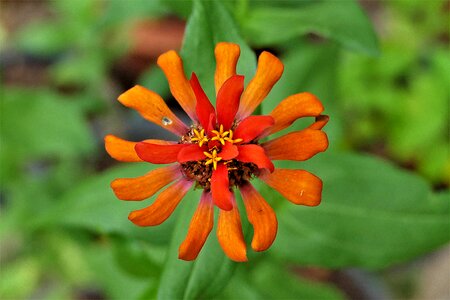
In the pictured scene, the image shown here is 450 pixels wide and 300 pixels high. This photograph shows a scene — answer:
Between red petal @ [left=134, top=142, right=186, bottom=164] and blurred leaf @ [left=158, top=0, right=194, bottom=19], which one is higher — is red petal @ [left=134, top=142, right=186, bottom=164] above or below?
below

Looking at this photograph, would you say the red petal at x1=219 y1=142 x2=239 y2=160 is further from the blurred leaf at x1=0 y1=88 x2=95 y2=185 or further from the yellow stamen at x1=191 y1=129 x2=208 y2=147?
the blurred leaf at x1=0 y1=88 x2=95 y2=185

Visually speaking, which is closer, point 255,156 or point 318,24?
point 255,156

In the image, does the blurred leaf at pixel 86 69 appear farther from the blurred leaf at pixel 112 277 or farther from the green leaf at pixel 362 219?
the green leaf at pixel 362 219

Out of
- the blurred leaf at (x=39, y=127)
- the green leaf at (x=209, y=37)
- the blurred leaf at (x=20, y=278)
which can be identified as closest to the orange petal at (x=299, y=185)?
the green leaf at (x=209, y=37)

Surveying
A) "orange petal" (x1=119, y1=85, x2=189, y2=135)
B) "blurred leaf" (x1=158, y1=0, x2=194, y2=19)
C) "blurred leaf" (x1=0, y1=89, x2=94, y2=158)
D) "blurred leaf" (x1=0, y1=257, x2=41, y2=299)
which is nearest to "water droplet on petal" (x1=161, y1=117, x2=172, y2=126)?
"orange petal" (x1=119, y1=85, x2=189, y2=135)

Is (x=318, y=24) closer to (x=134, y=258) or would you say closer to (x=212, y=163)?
(x=212, y=163)

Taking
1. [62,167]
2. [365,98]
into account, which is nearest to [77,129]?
[62,167]

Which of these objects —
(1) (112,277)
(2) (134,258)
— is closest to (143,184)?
(2) (134,258)
